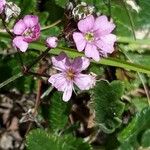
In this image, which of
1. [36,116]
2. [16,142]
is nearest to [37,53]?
[36,116]

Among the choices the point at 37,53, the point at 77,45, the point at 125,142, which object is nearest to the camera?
the point at 77,45

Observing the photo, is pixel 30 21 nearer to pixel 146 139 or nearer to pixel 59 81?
pixel 59 81

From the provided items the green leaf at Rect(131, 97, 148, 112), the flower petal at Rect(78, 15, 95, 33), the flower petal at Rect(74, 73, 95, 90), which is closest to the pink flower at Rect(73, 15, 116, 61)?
the flower petal at Rect(78, 15, 95, 33)

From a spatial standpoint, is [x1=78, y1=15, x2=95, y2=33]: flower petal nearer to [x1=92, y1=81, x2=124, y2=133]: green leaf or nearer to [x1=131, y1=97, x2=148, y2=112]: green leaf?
[x1=92, y1=81, x2=124, y2=133]: green leaf

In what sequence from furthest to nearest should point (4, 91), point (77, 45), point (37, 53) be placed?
point (4, 91), point (37, 53), point (77, 45)

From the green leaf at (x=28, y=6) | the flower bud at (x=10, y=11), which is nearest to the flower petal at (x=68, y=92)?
the flower bud at (x=10, y=11)

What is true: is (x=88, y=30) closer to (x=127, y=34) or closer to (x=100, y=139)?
(x=127, y=34)

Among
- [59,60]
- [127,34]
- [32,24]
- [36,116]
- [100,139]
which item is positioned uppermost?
[32,24]

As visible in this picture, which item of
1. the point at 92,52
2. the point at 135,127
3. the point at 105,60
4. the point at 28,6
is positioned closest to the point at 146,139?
the point at 135,127
